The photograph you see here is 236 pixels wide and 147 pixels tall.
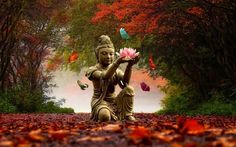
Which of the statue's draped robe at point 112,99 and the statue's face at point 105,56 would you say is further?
the statue's face at point 105,56

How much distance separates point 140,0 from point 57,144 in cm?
1382

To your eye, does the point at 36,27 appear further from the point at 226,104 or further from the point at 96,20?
the point at 226,104

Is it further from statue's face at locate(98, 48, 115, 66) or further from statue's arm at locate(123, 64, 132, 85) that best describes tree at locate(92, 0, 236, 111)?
statue's arm at locate(123, 64, 132, 85)

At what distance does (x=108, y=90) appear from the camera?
10102mm

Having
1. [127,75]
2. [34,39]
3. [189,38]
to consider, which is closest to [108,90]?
[127,75]

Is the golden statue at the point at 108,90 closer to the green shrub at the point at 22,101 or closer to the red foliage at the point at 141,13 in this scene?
the red foliage at the point at 141,13

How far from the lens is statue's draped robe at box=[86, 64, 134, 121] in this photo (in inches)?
388

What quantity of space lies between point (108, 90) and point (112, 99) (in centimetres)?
19

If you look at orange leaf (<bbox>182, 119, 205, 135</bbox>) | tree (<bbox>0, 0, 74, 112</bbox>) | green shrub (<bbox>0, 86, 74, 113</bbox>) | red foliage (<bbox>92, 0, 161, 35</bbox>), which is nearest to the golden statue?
orange leaf (<bbox>182, 119, 205, 135</bbox>)

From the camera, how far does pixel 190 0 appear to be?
1552 cm

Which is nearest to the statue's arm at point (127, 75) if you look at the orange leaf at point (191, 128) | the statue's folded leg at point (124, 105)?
the statue's folded leg at point (124, 105)

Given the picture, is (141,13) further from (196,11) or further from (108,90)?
(108,90)

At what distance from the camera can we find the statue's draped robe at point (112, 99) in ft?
32.4

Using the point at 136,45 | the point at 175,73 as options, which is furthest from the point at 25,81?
the point at 175,73
